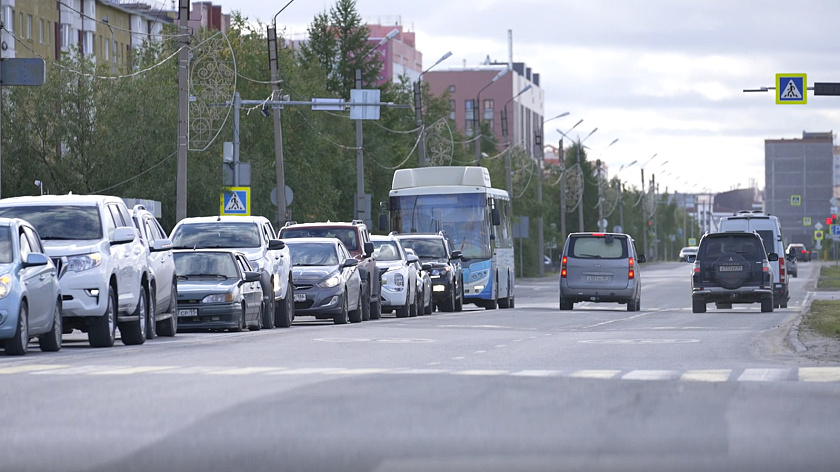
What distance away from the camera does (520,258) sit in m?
93.1

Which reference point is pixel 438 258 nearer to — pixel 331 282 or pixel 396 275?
pixel 396 275

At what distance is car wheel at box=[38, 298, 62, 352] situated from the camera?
20312mm

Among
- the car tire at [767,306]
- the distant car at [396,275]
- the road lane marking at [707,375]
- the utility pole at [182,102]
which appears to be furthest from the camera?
the car tire at [767,306]

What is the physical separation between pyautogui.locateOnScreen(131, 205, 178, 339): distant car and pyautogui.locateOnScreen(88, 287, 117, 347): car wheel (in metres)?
1.67

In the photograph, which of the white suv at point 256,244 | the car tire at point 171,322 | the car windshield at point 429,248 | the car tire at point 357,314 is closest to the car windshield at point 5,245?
the car tire at point 171,322

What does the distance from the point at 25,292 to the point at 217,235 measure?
1172cm

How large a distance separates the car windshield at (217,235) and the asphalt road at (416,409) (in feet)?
31.0

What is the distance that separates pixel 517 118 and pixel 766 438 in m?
177

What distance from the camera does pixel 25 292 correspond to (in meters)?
19.2

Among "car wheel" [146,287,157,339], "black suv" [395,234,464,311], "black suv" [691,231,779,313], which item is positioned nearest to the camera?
"car wheel" [146,287,157,339]

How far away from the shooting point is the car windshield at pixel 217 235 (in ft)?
101

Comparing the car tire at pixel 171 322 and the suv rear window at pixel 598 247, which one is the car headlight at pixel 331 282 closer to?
the car tire at pixel 171 322

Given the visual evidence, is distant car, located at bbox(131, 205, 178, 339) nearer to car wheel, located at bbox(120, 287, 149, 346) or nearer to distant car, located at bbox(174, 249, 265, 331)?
car wheel, located at bbox(120, 287, 149, 346)

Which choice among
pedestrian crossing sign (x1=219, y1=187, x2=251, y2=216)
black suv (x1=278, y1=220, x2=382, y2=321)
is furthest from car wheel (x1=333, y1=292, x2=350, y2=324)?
pedestrian crossing sign (x1=219, y1=187, x2=251, y2=216)
